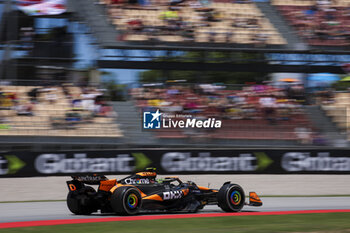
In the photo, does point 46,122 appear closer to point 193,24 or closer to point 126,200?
point 126,200

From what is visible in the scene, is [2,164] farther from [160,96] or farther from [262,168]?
[262,168]

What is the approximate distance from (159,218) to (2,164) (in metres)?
6.36

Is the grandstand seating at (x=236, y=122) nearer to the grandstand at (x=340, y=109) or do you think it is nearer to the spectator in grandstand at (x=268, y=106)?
the spectator in grandstand at (x=268, y=106)

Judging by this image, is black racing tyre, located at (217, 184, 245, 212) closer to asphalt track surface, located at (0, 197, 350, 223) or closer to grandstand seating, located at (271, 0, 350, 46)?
asphalt track surface, located at (0, 197, 350, 223)

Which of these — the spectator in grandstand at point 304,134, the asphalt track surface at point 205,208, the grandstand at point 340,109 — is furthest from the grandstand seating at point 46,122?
the grandstand at point 340,109

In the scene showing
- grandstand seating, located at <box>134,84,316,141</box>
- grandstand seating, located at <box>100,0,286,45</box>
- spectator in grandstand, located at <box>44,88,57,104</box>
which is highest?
grandstand seating, located at <box>100,0,286,45</box>

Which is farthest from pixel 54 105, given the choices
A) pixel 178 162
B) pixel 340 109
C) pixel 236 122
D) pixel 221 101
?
pixel 340 109

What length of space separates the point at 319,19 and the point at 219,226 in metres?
14.6

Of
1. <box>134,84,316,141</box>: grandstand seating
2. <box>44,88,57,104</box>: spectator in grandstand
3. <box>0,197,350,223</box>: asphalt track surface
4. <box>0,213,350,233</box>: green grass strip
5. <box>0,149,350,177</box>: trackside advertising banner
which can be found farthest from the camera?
<box>44,88,57,104</box>: spectator in grandstand

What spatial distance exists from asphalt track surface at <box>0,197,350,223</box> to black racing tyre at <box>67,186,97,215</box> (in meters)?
0.13

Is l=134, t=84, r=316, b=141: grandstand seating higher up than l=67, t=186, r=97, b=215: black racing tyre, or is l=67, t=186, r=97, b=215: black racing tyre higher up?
l=134, t=84, r=316, b=141: grandstand seating

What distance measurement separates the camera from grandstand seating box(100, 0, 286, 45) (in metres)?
19.3

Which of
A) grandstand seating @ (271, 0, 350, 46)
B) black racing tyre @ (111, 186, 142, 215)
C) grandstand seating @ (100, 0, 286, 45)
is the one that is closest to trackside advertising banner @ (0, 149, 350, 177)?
black racing tyre @ (111, 186, 142, 215)

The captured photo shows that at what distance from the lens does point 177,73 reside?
1962 centimetres
